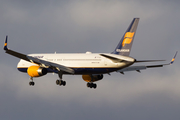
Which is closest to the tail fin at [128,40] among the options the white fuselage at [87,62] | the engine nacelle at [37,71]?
the white fuselage at [87,62]

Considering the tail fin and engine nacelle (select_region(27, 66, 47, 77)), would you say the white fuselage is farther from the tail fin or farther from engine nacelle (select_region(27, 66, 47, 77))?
engine nacelle (select_region(27, 66, 47, 77))

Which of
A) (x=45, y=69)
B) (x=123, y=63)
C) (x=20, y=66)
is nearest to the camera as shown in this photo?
(x=123, y=63)

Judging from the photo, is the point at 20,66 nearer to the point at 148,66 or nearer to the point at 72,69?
the point at 72,69

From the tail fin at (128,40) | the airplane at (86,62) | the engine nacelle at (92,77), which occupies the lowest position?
the engine nacelle at (92,77)

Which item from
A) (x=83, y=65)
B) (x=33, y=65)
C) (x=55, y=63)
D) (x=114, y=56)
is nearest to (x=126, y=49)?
(x=114, y=56)

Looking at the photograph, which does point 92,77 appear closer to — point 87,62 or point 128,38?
point 87,62

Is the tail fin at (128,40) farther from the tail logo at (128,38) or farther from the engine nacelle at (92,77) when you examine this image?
the engine nacelle at (92,77)

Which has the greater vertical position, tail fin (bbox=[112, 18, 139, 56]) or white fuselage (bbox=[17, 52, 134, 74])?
tail fin (bbox=[112, 18, 139, 56])

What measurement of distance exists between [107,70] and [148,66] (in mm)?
9039

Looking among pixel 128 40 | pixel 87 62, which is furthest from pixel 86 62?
pixel 128 40

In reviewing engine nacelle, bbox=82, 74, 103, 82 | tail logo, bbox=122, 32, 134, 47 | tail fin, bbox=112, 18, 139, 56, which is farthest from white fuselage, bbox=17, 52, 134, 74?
engine nacelle, bbox=82, 74, 103, 82

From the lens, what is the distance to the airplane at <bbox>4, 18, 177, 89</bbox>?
229 feet

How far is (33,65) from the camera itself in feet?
259

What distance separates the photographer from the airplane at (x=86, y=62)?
229ft
